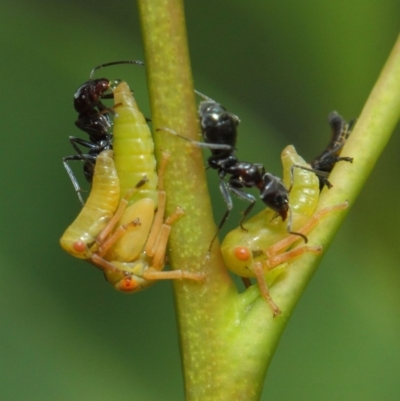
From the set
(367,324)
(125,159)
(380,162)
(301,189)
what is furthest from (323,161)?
(380,162)

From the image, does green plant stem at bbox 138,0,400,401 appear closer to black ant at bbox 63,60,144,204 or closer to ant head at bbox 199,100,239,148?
ant head at bbox 199,100,239,148

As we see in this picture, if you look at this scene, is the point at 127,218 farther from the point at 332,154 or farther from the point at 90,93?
the point at 90,93

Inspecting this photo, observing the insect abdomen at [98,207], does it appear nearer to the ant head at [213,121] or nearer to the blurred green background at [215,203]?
the ant head at [213,121]

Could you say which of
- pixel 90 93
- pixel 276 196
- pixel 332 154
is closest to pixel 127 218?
pixel 276 196

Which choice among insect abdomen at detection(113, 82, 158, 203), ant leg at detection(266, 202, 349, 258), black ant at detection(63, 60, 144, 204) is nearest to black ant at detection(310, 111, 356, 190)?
ant leg at detection(266, 202, 349, 258)

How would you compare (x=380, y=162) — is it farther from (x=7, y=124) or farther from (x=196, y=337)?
(x=196, y=337)

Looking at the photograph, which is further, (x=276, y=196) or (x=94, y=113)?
(x=94, y=113)
